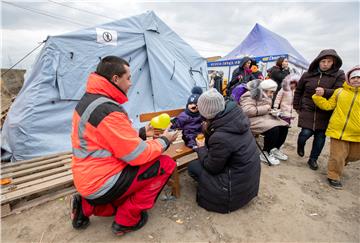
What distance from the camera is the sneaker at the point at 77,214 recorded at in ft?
6.08

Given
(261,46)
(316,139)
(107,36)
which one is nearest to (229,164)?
(316,139)

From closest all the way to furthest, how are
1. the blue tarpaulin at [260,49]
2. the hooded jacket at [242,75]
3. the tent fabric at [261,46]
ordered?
1. the hooded jacket at [242,75]
2. the blue tarpaulin at [260,49]
3. the tent fabric at [261,46]

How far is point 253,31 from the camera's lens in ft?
40.9

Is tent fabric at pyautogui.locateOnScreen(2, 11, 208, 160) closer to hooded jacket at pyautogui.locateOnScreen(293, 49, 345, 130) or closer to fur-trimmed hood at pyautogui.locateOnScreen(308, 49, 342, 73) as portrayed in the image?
hooded jacket at pyautogui.locateOnScreen(293, 49, 345, 130)

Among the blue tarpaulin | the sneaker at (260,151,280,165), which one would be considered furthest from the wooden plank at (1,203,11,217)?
the blue tarpaulin

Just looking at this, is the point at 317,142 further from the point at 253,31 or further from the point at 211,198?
the point at 253,31

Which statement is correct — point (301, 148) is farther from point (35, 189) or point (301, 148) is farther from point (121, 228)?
point (35, 189)

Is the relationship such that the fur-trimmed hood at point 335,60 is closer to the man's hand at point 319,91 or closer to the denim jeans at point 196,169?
the man's hand at point 319,91

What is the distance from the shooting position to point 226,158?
1878 millimetres

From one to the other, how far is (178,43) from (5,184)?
15.2ft

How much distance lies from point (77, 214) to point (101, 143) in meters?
0.88

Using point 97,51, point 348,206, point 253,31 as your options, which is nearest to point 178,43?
point 97,51

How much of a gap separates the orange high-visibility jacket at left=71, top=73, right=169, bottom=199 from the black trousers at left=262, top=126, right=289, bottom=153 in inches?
95.9

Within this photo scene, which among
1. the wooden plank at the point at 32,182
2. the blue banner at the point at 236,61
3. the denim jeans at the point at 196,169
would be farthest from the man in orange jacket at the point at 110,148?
the blue banner at the point at 236,61
